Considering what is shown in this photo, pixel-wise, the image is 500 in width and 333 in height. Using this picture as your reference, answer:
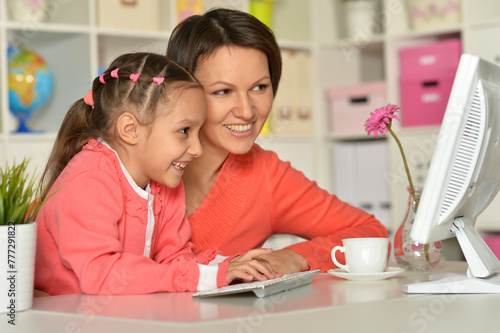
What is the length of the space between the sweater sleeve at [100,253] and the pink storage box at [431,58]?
2.16 metres

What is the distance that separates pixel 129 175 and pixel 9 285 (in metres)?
0.39

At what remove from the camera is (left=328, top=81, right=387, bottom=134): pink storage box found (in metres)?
3.24

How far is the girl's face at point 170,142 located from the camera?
1329mm

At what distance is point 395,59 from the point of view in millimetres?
3186

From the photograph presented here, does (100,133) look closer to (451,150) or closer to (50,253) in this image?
(50,253)

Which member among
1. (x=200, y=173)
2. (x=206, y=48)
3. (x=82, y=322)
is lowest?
(x=82, y=322)

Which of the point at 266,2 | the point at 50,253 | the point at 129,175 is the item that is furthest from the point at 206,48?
the point at 266,2

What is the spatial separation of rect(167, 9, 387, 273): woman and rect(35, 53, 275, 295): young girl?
6.2 inches

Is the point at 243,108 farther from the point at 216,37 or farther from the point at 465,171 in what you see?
the point at 465,171

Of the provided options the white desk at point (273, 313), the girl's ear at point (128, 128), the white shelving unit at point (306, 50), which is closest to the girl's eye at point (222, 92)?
the girl's ear at point (128, 128)

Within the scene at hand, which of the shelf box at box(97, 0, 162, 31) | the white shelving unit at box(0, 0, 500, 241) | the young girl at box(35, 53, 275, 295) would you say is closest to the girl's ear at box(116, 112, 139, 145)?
the young girl at box(35, 53, 275, 295)

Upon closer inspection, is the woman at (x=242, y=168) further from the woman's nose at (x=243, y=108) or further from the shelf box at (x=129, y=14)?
the shelf box at (x=129, y=14)

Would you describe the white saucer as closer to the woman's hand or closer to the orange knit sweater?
the woman's hand

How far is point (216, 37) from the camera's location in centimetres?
155
